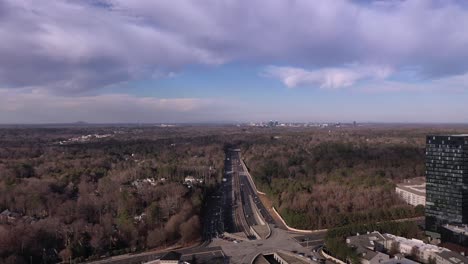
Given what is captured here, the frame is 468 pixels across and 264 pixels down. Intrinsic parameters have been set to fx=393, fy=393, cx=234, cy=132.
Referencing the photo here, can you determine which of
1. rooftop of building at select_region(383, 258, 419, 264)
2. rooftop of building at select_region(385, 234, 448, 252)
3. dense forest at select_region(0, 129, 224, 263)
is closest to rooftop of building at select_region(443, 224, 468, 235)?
rooftop of building at select_region(385, 234, 448, 252)

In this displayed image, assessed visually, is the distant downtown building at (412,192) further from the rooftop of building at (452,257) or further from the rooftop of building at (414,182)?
the rooftop of building at (452,257)

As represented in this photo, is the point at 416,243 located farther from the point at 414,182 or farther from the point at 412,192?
the point at 414,182

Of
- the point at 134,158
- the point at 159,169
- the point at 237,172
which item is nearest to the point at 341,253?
the point at 159,169

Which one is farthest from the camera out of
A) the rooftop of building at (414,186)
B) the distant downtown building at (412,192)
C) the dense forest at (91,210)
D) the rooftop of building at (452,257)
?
the rooftop of building at (414,186)

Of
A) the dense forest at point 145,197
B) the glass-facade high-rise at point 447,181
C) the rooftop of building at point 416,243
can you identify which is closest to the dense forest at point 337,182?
the dense forest at point 145,197

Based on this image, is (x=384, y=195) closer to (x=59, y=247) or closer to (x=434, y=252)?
(x=434, y=252)
